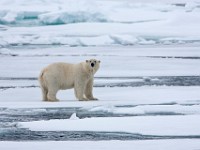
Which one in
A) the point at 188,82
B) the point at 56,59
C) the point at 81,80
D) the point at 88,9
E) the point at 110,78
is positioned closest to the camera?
the point at 81,80

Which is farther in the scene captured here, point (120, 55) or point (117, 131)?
point (120, 55)

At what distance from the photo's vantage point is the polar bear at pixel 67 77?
6.89 metres

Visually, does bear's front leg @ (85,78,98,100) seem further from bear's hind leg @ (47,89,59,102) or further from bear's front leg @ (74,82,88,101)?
bear's hind leg @ (47,89,59,102)

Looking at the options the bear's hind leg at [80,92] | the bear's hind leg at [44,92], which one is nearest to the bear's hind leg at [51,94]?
the bear's hind leg at [44,92]

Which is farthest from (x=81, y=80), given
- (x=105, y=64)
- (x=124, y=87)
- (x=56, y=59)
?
(x=56, y=59)

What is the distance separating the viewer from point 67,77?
697cm

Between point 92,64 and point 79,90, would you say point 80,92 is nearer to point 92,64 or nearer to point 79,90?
point 79,90

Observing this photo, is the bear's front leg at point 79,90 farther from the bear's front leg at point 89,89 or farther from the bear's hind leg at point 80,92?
the bear's front leg at point 89,89

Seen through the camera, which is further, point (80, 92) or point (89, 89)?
point (89, 89)

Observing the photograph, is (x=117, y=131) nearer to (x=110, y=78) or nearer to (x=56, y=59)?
(x=110, y=78)

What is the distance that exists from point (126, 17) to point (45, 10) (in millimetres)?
3511

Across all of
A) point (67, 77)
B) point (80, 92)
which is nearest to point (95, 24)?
point (67, 77)

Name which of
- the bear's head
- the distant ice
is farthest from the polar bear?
the distant ice

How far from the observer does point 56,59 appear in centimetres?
1362
